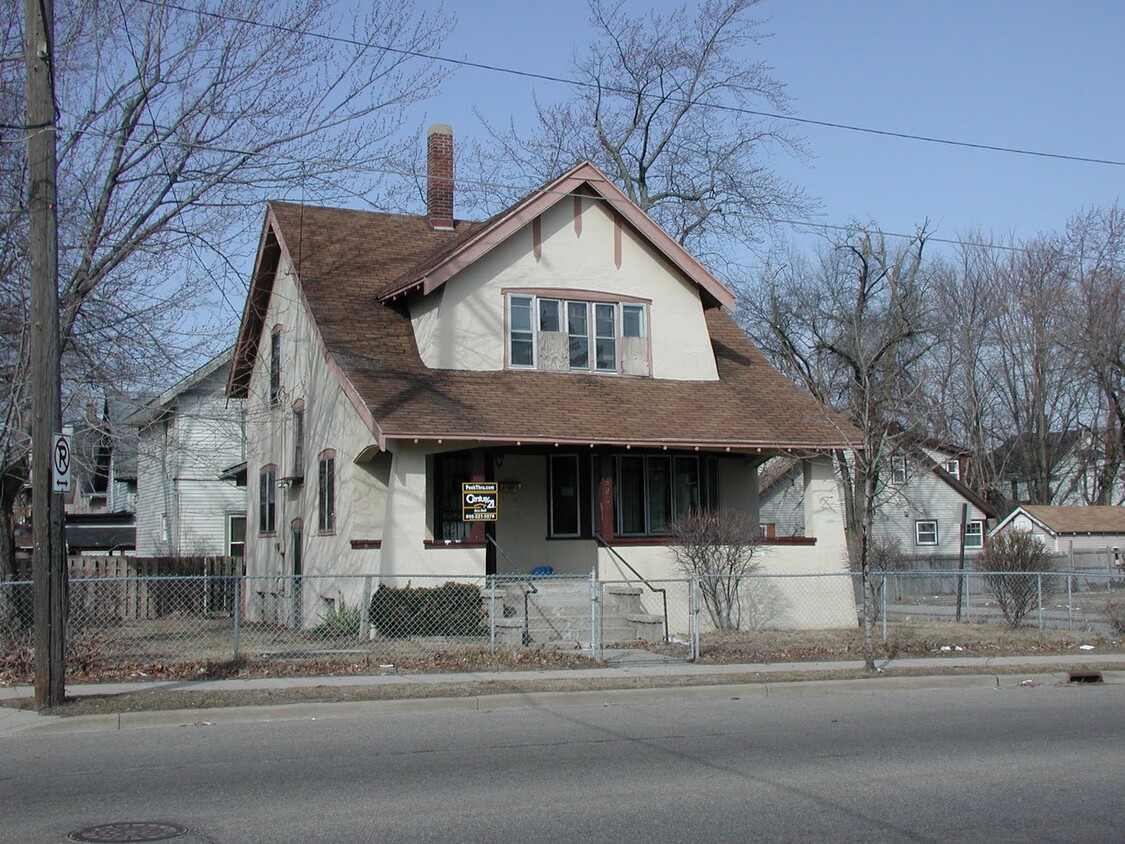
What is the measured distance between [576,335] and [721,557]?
5379 mm

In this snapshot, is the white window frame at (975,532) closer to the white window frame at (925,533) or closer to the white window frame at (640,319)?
the white window frame at (925,533)

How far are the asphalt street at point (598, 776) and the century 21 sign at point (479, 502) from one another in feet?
22.5

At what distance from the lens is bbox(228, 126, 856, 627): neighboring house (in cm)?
1984

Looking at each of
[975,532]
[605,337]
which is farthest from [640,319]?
[975,532]

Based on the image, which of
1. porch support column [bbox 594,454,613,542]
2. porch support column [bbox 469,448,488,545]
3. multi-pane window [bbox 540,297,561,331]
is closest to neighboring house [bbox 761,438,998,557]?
multi-pane window [bbox 540,297,561,331]

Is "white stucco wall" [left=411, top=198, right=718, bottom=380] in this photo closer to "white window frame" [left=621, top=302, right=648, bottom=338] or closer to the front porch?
"white window frame" [left=621, top=302, right=648, bottom=338]

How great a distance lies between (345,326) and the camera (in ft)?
70.3

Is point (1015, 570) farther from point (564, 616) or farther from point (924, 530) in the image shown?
point (924, 530)

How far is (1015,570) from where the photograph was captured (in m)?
23.1

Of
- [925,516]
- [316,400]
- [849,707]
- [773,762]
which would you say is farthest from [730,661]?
[925,516]

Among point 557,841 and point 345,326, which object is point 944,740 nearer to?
point 557,841

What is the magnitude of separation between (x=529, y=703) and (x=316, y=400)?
11368 mm

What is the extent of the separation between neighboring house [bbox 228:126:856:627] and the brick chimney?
0.85 m

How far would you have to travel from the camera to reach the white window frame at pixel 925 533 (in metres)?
50.0
